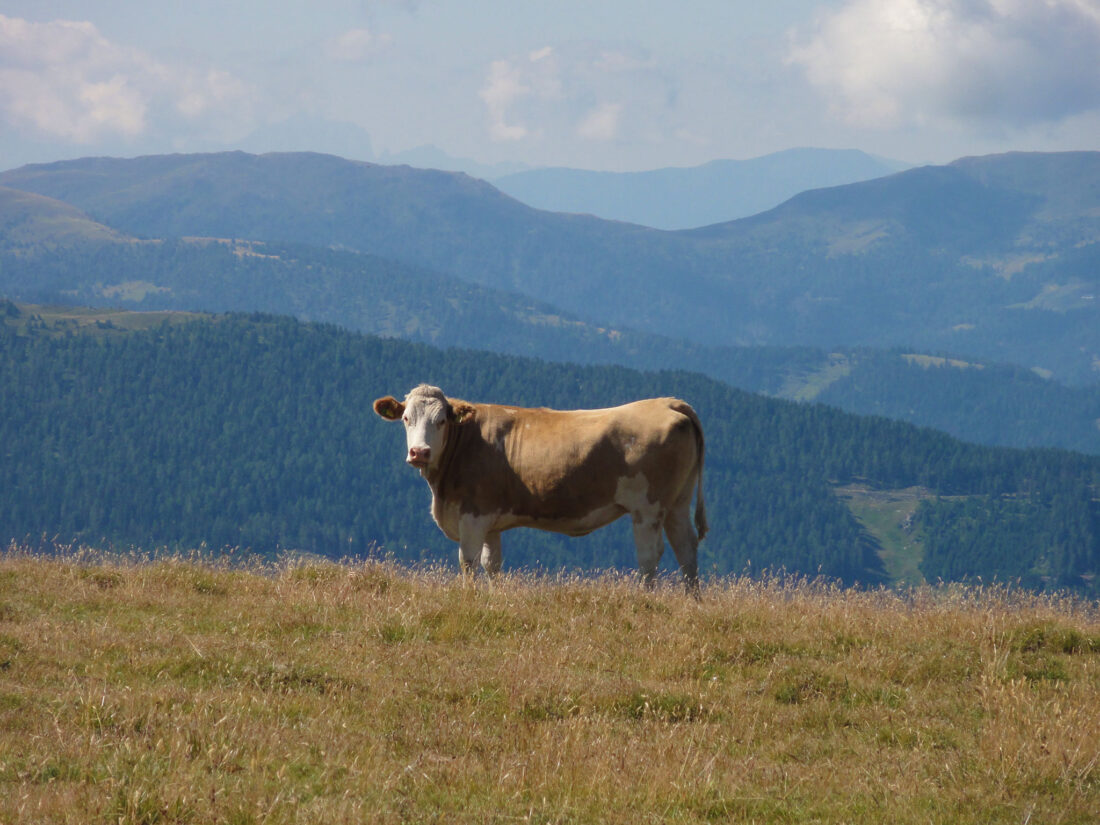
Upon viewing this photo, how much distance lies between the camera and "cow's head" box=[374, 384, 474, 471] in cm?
1492

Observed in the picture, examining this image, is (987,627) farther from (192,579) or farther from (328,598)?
(192,579)

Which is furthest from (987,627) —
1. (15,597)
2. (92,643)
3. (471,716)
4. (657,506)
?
(15,597)

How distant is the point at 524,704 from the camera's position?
878 centimetres

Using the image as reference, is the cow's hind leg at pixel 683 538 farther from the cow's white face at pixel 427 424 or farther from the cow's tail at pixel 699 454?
the cow's white face at pixel 427 424

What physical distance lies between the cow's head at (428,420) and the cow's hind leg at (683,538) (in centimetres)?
317

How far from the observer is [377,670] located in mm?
9633

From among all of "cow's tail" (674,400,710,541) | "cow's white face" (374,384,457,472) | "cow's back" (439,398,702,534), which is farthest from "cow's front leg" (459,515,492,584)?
"cow's tail" (674,400,710,541)

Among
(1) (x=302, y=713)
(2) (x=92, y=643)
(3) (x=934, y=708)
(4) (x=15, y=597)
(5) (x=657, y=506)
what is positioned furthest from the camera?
(5) (x=657, y=506)

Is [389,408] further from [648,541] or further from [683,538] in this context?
[683,538]

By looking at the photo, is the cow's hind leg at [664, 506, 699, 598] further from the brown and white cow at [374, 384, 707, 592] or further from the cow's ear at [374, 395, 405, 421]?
the cow's ear at [374, 395, 405, 421]

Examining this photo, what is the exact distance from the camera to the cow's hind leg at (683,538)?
50.5ft

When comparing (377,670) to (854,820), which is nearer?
(854,820)

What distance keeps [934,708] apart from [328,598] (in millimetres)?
6353

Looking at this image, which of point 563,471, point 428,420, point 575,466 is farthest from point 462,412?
point 575,466
